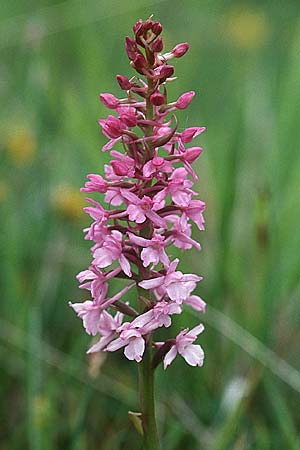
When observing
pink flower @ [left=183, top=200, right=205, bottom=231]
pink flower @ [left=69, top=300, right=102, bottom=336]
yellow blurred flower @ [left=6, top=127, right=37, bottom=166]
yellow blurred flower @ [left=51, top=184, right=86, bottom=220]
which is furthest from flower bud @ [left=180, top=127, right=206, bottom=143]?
yellow blurred flower @ [left=6, top=127, right=37, bottom=166]

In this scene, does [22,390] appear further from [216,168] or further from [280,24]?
[280,24]

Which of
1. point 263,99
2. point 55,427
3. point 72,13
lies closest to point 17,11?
point 72,13

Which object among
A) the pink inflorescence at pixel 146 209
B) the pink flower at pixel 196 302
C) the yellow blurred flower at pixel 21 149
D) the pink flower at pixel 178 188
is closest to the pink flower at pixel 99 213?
the pink inflorescence at pixel 146 209

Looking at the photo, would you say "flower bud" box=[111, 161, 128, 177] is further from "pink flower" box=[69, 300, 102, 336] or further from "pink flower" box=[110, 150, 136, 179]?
"pink flower" box=[69, 300, 102, 336]

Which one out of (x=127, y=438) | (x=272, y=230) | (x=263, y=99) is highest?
(x=263, y=99)

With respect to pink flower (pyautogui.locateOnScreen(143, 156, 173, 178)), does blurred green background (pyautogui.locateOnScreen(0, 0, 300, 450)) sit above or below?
below

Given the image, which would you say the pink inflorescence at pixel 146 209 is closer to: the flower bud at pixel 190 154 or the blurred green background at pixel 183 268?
the flower bud at pixel 190 154
